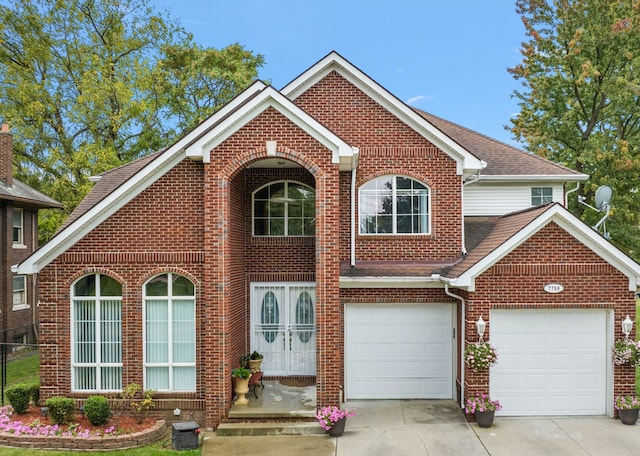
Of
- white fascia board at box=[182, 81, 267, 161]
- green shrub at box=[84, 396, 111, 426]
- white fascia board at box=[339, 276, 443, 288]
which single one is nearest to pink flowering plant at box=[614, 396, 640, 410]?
white fascia board at box=[339, 276, 443, 288]

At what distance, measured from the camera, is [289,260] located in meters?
11.5

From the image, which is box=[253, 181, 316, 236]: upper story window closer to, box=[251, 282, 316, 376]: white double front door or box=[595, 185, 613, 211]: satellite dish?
box=[251, 282, 316, 376]: white double front door

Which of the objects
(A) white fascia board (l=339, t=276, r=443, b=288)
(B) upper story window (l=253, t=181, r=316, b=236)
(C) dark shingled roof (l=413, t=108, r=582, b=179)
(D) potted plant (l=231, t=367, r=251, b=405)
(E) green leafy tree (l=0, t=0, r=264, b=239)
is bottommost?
(D) potted plant (l=231, t=367, r=251, b=405)

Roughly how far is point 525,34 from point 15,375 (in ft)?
84.6

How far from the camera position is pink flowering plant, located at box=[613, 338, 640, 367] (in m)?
9.28

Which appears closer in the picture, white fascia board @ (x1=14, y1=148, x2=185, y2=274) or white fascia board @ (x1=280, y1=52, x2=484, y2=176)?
white fascia board @ (x1=14, y1=148, x2=185, y2=274)

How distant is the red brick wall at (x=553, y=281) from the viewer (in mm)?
9539

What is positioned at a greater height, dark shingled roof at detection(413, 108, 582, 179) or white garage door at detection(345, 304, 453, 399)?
dark shingled roof at detection(413, 108, 582, 179)

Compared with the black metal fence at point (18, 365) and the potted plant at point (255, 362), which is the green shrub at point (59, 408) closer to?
the black metal fence at point (18, 365)

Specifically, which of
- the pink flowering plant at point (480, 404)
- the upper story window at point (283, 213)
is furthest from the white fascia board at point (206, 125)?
the pink flowering plant at point (480, 404)

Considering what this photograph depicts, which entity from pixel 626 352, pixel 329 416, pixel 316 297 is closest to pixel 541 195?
pixel 626 352

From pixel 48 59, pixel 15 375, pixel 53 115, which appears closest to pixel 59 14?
pixel 48 59

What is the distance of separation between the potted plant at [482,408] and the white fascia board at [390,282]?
2565 mm

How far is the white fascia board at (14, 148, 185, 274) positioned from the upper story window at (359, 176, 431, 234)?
475 centimetres
